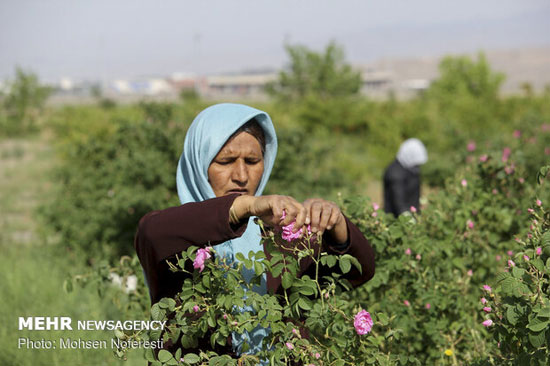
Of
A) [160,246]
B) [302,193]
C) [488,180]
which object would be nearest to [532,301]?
[160,246]

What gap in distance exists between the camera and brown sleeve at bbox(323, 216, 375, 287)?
54.2 inches

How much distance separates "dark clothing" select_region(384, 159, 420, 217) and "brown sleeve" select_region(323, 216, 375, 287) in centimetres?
384

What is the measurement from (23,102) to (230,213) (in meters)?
27.9

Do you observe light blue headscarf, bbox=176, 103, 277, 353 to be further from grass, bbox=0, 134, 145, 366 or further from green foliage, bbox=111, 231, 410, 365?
grass, bbox=0, 134, 145, 366

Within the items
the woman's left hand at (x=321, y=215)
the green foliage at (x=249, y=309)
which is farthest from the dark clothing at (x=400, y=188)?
the woman's left hand at (x=321, y=215)

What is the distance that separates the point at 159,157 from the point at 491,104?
17174 mm

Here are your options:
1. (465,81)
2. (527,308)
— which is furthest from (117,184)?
(465,81)

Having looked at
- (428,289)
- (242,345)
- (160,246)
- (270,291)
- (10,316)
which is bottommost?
(10,316)

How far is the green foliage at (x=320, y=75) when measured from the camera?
90.1ft

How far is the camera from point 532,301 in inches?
52.0

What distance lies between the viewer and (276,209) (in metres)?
1.11

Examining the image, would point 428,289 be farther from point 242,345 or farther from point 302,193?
point 302,193

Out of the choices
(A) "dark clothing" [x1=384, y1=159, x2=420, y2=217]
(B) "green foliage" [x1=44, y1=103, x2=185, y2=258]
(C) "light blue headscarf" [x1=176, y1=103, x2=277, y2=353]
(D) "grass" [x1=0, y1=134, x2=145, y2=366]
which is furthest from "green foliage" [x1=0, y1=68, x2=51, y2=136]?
(C) "light blue headscarf" [x1=176, y1=103, x2=277, y2=353]

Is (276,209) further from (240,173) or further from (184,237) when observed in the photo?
(240,173)
